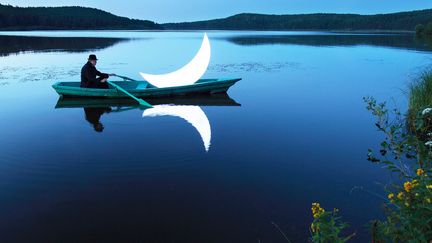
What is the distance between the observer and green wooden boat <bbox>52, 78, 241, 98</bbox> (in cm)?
1338

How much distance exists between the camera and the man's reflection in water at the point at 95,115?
1050cm

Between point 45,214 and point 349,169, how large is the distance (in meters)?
5.26

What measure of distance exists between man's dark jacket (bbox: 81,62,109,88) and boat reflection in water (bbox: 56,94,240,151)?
1.82 ft

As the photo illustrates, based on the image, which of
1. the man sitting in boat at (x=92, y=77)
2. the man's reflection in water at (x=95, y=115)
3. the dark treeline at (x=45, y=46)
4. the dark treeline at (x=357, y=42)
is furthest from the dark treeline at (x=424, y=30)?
the man's reflection in water at (x=95, y=115)

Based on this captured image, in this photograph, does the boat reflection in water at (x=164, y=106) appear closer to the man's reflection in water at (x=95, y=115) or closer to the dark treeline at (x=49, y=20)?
the man's reflection in water at (x=95, y=115)

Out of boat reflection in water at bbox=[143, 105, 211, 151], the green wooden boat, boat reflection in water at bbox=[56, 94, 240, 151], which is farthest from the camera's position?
the green wooden boat

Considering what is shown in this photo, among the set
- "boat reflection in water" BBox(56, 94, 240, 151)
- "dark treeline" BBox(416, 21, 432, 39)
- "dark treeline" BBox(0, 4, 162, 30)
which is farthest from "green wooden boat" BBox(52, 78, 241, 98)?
"dark treeline" BBox(0, 4, 162, 30)

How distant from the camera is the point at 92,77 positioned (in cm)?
1345

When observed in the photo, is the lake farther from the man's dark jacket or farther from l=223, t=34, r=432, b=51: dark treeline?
l=223, t=34, r=432, b=51: dark treeline

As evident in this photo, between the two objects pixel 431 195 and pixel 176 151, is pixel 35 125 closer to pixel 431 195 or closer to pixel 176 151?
pixel 176 151

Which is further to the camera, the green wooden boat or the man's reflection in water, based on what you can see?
the green wooden boat

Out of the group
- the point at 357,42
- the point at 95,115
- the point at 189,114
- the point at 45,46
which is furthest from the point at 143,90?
the point at 357,42

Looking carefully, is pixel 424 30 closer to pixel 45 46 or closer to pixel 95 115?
pixel 45 46

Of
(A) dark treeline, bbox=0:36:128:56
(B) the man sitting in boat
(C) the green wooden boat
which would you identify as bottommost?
(C) the green wooden boat
